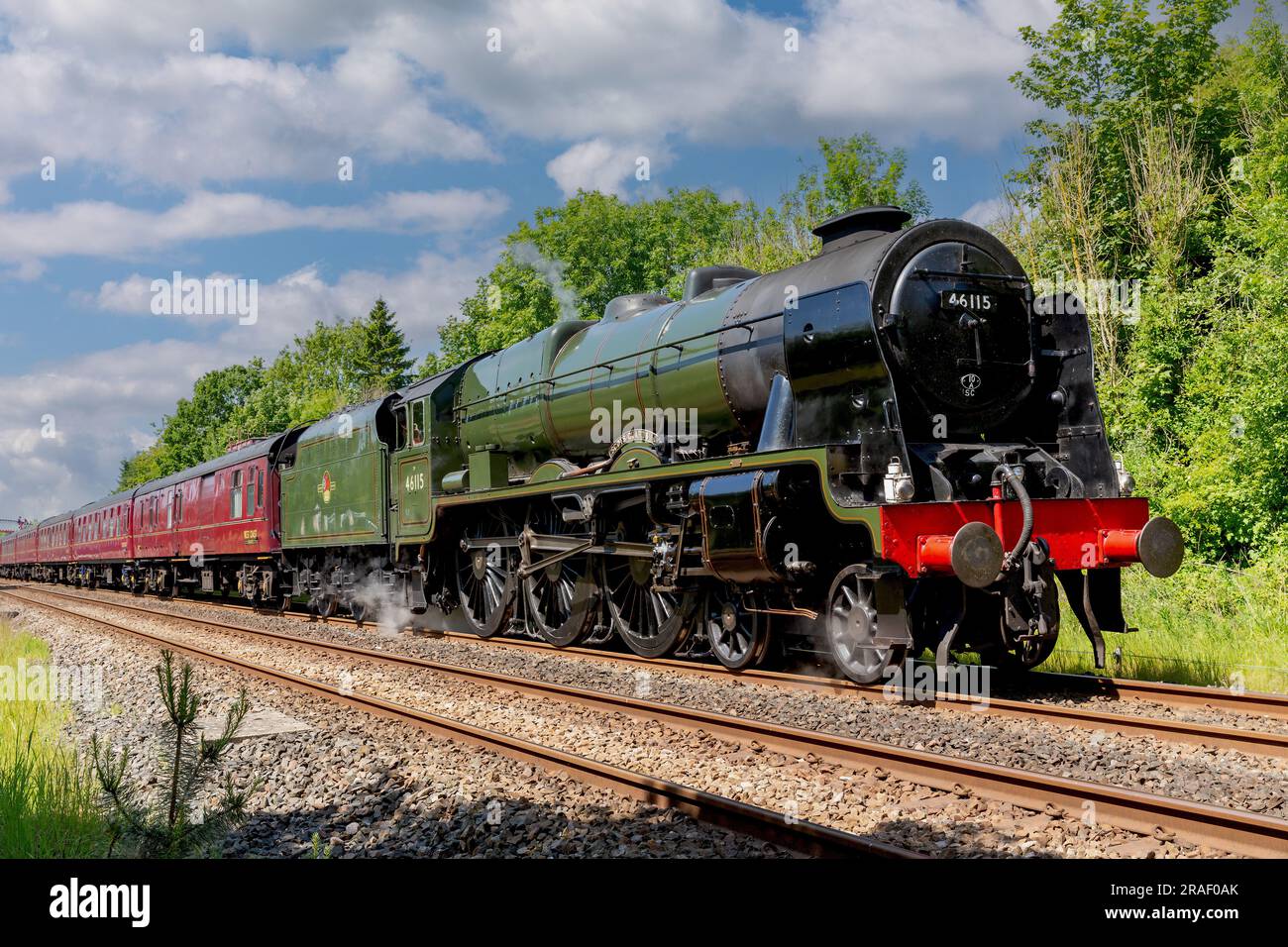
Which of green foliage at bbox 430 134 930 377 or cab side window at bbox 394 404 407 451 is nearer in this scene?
cab side window at bbox 394 404 407 451

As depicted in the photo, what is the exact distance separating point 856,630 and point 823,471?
1335 millimetres

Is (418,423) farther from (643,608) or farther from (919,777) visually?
(919,777)

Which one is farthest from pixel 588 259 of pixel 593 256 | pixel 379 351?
pixel 379 351

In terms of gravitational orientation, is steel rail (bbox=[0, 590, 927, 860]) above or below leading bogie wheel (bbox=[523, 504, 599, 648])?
below

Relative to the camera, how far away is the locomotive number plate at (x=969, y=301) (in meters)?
7.65

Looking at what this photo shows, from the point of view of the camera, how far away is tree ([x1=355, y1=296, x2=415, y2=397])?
57500 mm

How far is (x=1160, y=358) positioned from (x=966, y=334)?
10.8 meters

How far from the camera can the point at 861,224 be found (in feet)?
27.9

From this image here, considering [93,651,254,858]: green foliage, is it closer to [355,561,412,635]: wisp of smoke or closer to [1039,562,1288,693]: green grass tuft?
[1039,562,1288,693]: green grass tuft

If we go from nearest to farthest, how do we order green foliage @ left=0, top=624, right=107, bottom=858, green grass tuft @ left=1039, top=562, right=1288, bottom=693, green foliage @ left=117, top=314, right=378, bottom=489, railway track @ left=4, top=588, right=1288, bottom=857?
railway track @ left=4, top=588, right=1288, bottom=857 → green foliage @ left=0, top=624, right=107, bottom=858 → green grass tuft @ left=1039, top=562, right=1288, bottom=693 → green foliage @ left=117, top=314, right=378, bottom=489

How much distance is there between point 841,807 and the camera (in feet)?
15.6

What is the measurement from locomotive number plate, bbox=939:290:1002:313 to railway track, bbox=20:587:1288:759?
3.02 metres

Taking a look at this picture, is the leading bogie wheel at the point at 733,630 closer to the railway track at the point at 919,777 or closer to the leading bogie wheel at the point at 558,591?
the railway track at the point at 919,777

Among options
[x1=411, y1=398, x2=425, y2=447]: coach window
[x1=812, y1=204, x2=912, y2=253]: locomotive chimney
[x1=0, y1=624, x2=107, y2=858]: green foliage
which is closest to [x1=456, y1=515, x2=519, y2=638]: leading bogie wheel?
[x1=411, y1=398, x2=425, y2=447]: coach window
